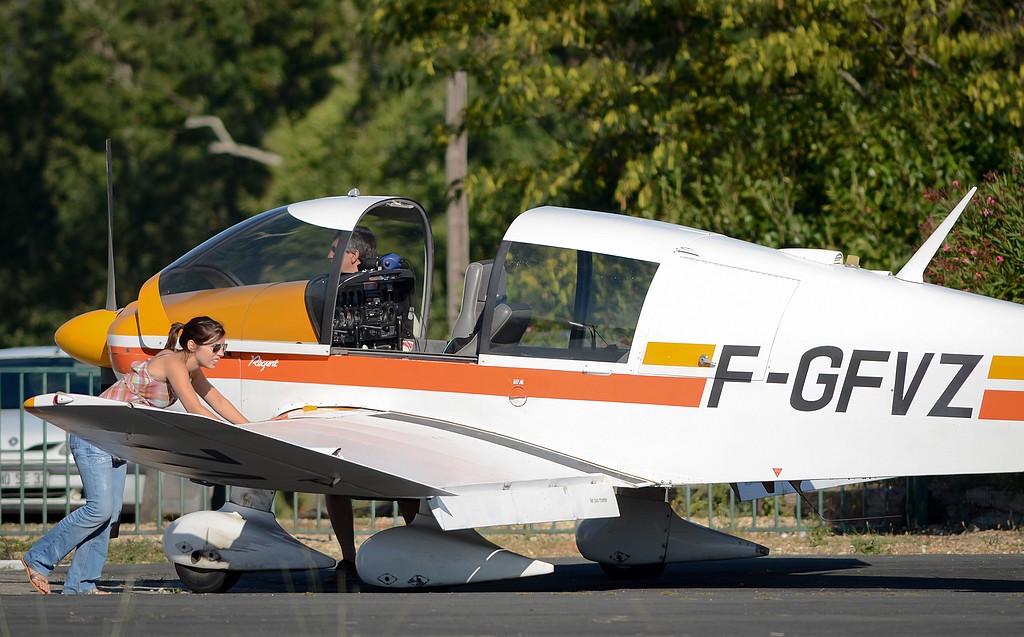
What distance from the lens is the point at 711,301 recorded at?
707cm

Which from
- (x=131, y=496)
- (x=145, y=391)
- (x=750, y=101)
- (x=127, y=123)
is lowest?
(x=131, y=496)

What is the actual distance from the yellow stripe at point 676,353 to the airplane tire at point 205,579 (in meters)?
2.89

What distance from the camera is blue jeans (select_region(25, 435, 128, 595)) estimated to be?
7.80 m

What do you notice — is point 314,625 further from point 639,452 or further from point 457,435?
point 639,452

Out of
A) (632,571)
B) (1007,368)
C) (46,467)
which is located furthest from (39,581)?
(1007,368)

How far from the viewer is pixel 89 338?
8719 millimetres

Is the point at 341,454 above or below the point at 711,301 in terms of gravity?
below

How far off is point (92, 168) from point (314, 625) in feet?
94.7

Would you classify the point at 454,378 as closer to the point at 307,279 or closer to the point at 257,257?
the point at 307,279

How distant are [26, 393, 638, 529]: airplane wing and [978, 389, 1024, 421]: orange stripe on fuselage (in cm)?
191

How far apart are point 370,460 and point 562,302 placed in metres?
1.54

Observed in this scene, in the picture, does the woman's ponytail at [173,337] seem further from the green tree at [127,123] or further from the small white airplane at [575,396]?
the green tree at [127,123]

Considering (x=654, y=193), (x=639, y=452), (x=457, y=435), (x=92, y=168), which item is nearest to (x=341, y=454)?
(x=457, y=435)

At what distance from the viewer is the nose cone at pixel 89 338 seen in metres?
8.70
